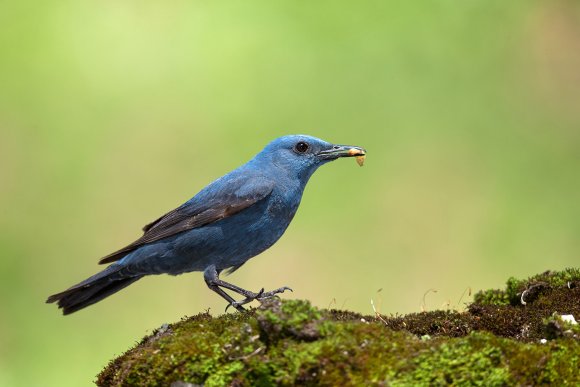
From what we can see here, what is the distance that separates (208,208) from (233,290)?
835 mm

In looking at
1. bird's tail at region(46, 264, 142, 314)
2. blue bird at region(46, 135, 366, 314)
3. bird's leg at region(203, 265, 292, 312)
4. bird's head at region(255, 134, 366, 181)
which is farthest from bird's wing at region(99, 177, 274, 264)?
bird's leg at region(203, 265, 292, 312)

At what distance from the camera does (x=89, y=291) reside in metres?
7.52

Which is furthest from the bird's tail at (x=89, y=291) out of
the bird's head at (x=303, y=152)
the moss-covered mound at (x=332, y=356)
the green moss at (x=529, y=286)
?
the green moss at (x=529, y=286)

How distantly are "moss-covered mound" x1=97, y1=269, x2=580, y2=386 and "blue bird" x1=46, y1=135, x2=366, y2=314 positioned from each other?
179cm

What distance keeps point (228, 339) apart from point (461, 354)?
141 cm

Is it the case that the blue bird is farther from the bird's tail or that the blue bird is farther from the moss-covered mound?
the moss-covered mound

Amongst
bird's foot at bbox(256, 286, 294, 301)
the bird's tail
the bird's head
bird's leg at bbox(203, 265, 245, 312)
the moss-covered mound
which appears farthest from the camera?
the bird's head

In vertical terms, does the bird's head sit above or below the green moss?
above

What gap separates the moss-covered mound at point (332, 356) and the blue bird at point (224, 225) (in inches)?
70.5

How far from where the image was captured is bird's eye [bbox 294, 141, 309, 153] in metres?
7.57

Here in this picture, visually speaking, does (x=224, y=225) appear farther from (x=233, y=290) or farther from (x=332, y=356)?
(x=332, y=356)

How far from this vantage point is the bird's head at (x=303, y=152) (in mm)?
7527

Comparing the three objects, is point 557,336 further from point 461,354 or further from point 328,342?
point 328,342

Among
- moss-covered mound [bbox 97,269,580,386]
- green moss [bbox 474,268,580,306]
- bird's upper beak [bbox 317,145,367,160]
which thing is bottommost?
moss-covered mound [bbox 97,269,580,386]
